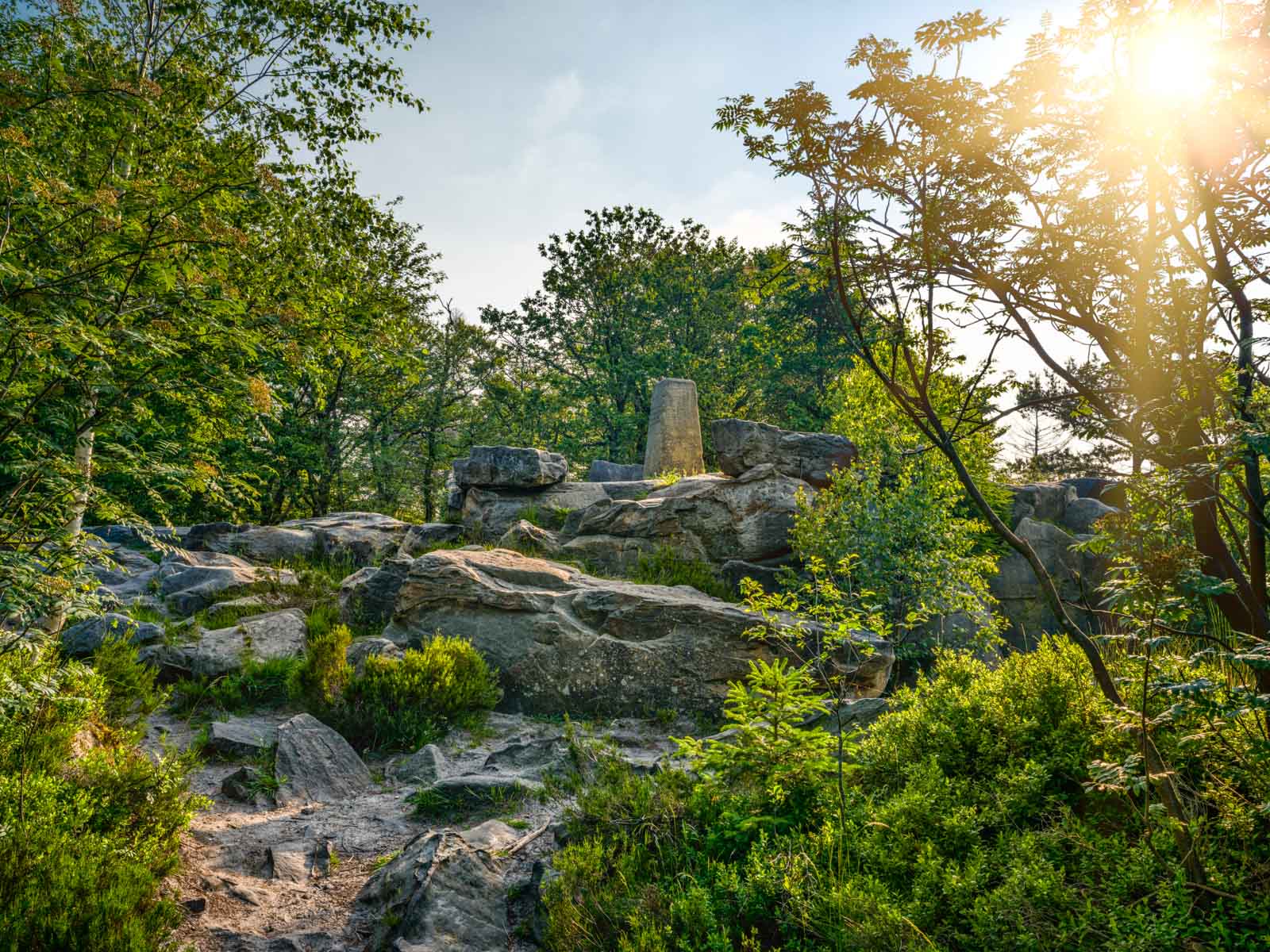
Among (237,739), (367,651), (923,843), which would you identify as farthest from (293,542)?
(923,843)

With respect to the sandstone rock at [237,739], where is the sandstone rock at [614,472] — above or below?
above

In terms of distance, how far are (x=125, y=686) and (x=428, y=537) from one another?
25.5 feet

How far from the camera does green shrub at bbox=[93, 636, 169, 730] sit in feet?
20.5

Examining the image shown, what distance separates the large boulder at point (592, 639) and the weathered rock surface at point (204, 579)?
12.5 ft

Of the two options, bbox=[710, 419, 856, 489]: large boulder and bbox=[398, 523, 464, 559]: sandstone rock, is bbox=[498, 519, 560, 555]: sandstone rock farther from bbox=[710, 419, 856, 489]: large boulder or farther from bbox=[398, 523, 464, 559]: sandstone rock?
bbox=[710, 419, 856, 489]: large boulder

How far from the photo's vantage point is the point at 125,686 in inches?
257

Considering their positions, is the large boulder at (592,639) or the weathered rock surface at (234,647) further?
the large boulder at (592,639)

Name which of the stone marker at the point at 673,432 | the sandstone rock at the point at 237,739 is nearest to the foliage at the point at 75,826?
the sandstone rock at the point at 237,739

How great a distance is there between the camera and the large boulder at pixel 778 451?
13.0m

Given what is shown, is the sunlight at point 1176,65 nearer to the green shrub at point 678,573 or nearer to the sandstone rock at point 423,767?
the sandstone rock at point 423,767

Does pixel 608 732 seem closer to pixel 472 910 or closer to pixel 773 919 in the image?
pixel 472 910

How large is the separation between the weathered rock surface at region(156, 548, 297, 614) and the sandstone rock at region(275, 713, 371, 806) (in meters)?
5.32

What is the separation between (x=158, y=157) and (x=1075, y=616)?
1837 cm

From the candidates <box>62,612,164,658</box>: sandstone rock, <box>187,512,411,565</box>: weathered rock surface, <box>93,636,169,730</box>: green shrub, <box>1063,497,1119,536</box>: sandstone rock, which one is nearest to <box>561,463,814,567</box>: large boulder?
<box>187,512,411,565</box>: weathered rock surface
